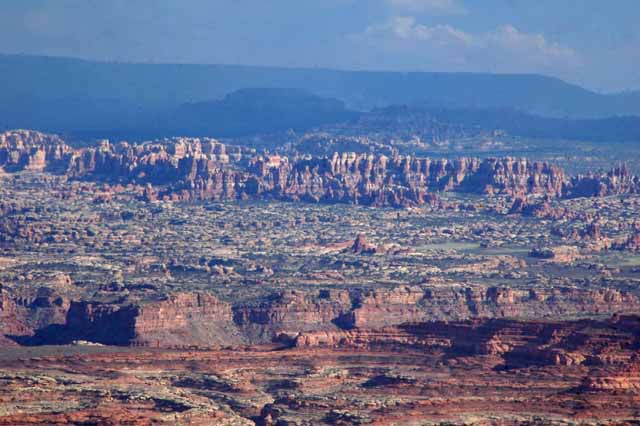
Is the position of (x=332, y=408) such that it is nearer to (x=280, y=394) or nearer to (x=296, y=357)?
(x=280, y=394)

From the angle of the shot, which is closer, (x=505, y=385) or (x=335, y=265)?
(x=505, y=385)

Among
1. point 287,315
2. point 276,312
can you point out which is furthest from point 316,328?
point 276,312

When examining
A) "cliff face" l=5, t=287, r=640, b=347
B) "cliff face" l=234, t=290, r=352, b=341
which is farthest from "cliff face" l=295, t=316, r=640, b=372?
"cliff face" l=234, t=290, r=352, b=341

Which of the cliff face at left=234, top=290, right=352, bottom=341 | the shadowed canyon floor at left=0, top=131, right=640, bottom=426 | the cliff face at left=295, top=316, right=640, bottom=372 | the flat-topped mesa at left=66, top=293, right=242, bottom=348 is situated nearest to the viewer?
the shadowed canyon floor at left=0, top=131, right=640, bottom=426

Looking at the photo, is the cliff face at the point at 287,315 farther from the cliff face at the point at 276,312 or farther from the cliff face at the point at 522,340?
the cliff face at the point at 522,340

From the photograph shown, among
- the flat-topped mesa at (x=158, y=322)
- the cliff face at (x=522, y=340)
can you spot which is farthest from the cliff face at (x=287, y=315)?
the cliff face at (x=522, y=340)

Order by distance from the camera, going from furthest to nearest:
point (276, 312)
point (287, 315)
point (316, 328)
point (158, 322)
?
point (276, 312) → point (287, 315) → point (316, 328) → point (158, 322)

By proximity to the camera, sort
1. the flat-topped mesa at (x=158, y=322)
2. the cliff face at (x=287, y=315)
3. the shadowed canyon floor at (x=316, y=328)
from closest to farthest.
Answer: the shadowed canyon floor at (x=316, y=328)
the flat-topped mesa at (x=158, y=322)
the cliff face at (x=287, y=315)

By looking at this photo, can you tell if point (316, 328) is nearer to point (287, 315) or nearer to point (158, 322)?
point (287, 315)

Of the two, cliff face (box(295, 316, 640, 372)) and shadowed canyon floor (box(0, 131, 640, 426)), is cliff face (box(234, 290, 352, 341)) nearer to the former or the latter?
shadowed canyon floor (box(0, 131, 640, 426))

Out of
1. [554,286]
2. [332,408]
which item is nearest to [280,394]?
[332,408]

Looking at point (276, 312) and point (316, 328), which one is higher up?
point (276, 312)
